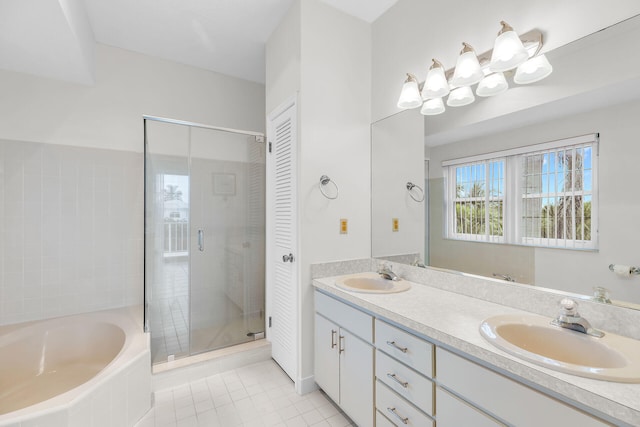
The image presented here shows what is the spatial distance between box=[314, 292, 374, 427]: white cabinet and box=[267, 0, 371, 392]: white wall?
167 millimetres

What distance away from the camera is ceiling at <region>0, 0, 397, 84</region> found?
1709 millimetres

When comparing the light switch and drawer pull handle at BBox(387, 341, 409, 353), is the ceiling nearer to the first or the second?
the light switch

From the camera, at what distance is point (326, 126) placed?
6.79 feet

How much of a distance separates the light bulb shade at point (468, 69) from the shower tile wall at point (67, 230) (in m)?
2.66

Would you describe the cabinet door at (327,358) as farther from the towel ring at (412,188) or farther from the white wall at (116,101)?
the white wall at (116,101)

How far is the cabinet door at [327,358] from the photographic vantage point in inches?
69.6

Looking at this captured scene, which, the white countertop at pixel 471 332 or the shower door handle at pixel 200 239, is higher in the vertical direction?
the shower door handle at pixel 200 239

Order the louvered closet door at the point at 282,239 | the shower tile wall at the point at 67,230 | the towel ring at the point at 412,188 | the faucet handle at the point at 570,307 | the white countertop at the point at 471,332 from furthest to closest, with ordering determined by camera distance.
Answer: the shower tile wall at the point at 67,230 → the louvered closet door at the point at 282,239 → the towel ring at the point at 412,188 → the faucet handle at the point at 570,307 → the white countertop at the point at 471,332

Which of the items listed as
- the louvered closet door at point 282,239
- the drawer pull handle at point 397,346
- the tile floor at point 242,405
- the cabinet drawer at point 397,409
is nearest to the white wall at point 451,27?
the louvered closet door at point 282,239

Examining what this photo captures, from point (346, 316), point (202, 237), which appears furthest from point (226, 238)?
point (346, 316)

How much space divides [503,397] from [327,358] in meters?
1.12

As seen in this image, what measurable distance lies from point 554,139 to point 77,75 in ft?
10.7

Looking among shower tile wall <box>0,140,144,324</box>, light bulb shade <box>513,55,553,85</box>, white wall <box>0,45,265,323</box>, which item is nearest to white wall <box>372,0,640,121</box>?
light bulb shade <box>513,55,553,85</box>

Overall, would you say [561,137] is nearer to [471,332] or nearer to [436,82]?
[436,82]
